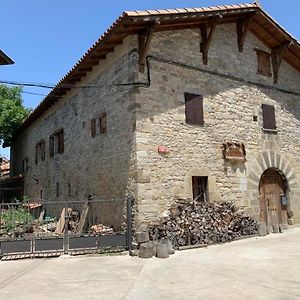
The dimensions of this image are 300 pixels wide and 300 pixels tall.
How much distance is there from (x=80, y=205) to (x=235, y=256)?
6627 millimetres

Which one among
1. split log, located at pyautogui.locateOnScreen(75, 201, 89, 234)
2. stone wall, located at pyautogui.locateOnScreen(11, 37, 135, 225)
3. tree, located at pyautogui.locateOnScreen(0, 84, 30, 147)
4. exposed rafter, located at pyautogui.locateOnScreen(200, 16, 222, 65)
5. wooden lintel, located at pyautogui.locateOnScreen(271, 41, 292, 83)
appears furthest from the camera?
tree, located at pyautogui.locateOnScreen(0, 84, 30, 147)

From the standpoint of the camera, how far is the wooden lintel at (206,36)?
11.6m

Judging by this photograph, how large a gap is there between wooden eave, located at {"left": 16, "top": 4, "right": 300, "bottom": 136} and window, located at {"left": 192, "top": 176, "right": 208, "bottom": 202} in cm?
480

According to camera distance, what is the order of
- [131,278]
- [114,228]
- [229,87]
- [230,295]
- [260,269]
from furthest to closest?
[229,87], [114,228], [260,269], [131,278], [230,295]

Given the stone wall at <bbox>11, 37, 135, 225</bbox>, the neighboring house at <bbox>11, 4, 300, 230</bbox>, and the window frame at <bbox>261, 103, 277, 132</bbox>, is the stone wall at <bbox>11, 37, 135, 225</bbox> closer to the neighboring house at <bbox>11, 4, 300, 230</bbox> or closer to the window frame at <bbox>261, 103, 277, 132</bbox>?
the neighboring house at <bbox>11, 4, 300, 230</bbox>

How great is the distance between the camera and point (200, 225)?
1012 cm

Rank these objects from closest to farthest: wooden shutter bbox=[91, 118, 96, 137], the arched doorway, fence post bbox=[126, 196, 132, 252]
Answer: fence post bbox=[126, 196, 132, 252], wooden shutter bbox=[91, 118, 96, 137], the arched doorway

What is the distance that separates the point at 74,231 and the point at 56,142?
5.78m

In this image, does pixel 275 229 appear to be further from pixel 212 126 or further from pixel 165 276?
pixel 165 276

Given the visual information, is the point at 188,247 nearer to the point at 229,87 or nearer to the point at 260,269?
the point at 260,269

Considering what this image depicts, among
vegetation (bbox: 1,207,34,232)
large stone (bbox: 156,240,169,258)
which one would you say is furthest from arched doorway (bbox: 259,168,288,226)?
vegetation (bbox: 1,207,34,232)

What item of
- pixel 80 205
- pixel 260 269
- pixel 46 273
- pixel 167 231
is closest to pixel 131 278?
pixel 46 273

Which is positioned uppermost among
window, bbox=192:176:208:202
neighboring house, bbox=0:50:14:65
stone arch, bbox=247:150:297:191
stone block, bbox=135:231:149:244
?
neighboring house, bbox=0:50:14:65

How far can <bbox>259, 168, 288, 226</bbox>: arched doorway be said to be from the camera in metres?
12.7
